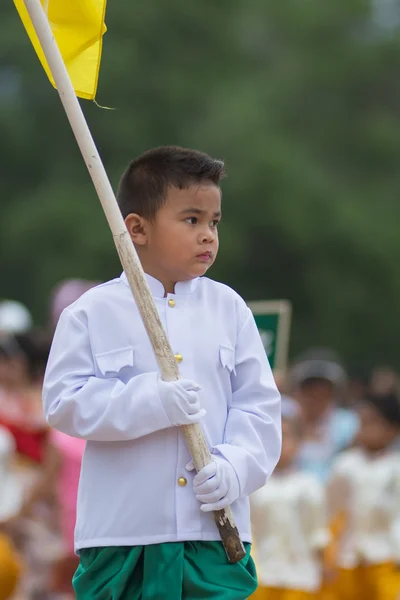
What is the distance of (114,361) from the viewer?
429 centimetres

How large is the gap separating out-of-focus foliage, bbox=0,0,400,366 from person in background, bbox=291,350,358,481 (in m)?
10.4

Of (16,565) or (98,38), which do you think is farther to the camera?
(16,565)

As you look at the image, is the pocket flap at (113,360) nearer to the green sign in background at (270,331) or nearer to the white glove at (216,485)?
the white glove at (216,485)

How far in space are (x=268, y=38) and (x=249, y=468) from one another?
66.7 feet

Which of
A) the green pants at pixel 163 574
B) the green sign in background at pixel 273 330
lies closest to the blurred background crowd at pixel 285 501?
the green sign in background at pixel 273 330

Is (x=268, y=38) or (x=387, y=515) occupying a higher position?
(x=268, y=38)

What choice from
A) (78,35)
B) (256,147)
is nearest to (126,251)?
(78,35)

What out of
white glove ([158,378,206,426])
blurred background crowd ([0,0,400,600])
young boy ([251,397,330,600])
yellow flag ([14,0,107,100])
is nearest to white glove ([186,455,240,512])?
white glove ([158,378,206,426])

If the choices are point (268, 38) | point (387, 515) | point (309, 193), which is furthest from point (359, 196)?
point (387, 515)

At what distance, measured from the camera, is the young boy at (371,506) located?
8.53 metres

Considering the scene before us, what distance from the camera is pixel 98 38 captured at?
4.58m

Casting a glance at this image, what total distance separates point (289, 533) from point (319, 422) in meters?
1.95

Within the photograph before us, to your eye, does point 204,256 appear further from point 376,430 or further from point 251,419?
point 376,430

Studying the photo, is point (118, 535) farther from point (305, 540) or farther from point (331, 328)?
point (331, 328)
